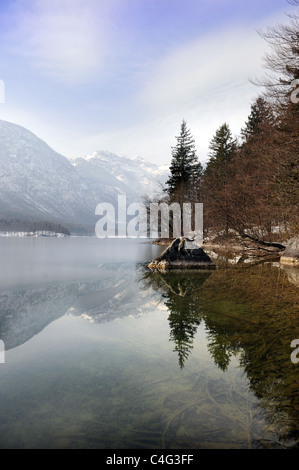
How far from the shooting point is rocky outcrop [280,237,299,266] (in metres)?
20.4

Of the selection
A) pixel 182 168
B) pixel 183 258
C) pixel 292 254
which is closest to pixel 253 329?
pixel 183 258

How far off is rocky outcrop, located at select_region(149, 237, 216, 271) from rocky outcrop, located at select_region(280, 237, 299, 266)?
5.67m

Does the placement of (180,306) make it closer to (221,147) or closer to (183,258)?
(183,258)

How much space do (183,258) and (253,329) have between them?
12.8 metres

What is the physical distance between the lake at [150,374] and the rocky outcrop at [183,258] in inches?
365

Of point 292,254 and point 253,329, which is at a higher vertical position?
point 292,254

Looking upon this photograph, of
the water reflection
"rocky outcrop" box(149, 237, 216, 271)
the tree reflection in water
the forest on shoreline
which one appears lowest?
the water reflection

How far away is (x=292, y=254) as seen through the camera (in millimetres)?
20922

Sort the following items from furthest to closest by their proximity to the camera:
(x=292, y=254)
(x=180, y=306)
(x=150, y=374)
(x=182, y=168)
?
(x=182, y=168)
(x=292, y=254)
(x=180, y=306)
(x=150, y=374)

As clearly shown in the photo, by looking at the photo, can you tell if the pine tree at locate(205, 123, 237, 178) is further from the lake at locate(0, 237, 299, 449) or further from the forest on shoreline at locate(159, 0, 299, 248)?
the lake at locate(0, 237, 299, 449)

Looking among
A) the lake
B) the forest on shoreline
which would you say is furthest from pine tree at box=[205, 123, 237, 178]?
the lake

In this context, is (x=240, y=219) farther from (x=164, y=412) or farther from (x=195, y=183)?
(x=195, y=183)

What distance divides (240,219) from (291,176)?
38.8 feet
